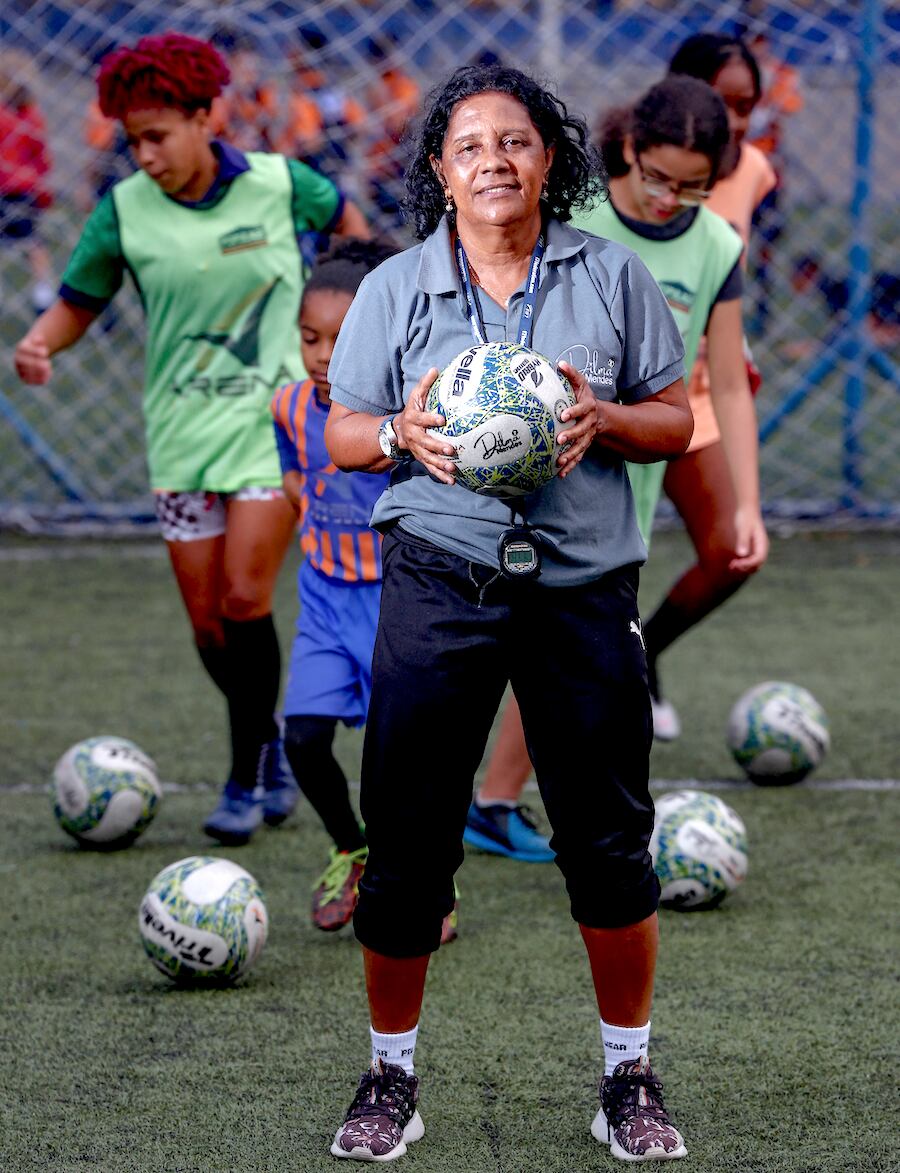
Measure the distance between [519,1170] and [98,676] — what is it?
416 centimetres

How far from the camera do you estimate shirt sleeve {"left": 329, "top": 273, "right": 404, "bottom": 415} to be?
2865 mm

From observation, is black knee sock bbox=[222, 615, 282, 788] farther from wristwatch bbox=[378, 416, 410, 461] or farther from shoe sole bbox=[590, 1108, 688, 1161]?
wristwatch bbox=[378, 416, 410, 461]

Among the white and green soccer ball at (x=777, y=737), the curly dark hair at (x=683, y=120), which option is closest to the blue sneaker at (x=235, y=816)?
the white and green soccer ball at (x=777, y=737)

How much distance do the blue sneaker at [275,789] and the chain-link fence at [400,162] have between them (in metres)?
4.92

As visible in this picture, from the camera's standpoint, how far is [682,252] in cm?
442

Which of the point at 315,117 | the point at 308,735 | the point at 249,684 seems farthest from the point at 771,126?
the point at 308,735

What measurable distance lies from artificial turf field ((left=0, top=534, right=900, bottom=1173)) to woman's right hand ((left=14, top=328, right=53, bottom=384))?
1306 millimetres

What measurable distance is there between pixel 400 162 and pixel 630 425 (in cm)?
718

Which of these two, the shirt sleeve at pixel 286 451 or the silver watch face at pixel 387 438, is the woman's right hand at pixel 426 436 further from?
the shirt sleeve at pixel 286 451

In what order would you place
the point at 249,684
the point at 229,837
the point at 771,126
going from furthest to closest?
the point at 771,126
the point at 249,684
the point at 229,837

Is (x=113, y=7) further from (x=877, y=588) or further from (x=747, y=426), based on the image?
(x=747, y=426)

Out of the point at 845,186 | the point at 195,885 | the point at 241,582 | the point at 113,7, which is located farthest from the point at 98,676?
the point at 845,186

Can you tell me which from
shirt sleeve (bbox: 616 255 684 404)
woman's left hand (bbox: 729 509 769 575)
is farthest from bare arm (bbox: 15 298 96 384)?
shirt sleeve (bbox: 616 255 684 404)

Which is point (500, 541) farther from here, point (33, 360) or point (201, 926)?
point (33, 360)
